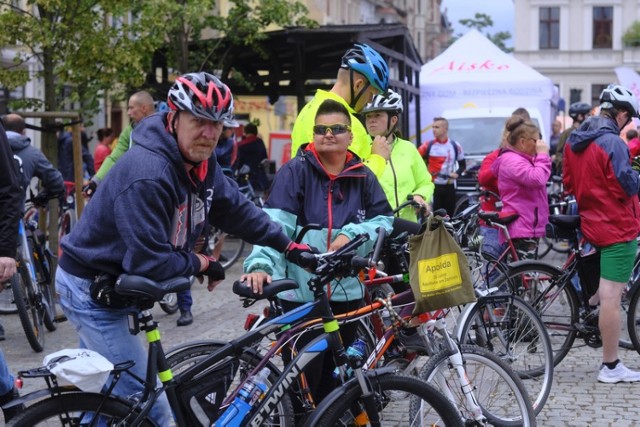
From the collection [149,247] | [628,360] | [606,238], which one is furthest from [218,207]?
[628,360]

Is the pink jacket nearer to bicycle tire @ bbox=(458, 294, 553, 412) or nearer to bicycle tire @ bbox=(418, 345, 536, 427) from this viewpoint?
bicycle tire @ bbox=(458, 294, 553, 412)

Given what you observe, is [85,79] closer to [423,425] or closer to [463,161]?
[463,161]

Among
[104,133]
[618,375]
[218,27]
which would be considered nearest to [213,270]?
[618,375]

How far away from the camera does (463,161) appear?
17.5 metres

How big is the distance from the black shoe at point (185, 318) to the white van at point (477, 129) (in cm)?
979

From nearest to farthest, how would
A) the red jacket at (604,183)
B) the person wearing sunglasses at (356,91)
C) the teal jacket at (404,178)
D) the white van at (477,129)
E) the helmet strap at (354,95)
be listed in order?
the person wearing sunglasses at (356,91) → the helmet strap at (354,95) → the teal jacket at (404,178) → the red jacket at (604,183) → the white van at (477,129)

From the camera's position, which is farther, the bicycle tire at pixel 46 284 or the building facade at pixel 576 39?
the building facade at pixel 576 39

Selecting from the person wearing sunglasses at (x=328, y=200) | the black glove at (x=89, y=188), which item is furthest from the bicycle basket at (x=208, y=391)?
the black glove at (x=89, y=188)

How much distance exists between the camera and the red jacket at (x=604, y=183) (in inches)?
289

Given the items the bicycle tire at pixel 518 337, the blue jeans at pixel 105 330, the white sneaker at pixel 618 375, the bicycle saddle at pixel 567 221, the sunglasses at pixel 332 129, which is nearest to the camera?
the blue jeans at pixel 105 330

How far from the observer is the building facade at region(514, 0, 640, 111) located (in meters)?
72.1

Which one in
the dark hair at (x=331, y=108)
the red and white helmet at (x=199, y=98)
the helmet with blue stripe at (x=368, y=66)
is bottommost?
the dark hair at (x=331, y=108)

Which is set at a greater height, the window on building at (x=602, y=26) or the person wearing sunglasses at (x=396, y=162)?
the window on building at (x=602, y=26)

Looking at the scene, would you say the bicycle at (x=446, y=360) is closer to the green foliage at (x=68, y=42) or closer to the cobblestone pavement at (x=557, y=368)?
the cobblestone pavement at (x=557, y=368)
